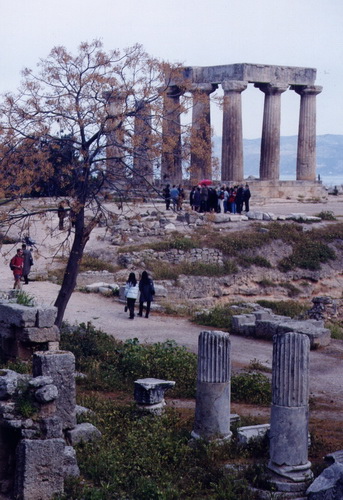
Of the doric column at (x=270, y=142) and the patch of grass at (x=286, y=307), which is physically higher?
the doric column at (x=270, y=142)

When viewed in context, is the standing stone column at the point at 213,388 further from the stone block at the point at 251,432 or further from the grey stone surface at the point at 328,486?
the grey stone surface at the point at 328,486

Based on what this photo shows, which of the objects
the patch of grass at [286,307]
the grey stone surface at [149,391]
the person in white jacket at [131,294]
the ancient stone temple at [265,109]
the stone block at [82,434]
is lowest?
the patch of grass at [286,307]

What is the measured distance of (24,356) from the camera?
16922 millimetres

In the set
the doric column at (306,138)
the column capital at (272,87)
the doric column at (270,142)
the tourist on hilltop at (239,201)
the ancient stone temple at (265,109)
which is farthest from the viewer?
the doric column at (306,138)

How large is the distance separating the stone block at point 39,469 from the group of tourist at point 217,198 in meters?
28.0

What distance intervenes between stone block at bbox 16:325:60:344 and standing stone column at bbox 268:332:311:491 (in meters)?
6.08

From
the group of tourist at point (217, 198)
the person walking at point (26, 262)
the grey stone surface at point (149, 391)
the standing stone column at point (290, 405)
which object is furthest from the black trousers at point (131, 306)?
the group of tourist at point (217, 198)

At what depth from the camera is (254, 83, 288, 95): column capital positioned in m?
47.1

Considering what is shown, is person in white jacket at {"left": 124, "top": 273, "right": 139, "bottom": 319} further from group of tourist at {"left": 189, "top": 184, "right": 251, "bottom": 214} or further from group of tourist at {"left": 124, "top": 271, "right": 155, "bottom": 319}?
group of tourist at {"left": 189, "top": 184, "right": 251, "bottom": 214}

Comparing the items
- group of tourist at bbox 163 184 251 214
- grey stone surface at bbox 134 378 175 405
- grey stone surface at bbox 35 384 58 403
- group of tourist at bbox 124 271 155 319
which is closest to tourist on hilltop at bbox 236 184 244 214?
group of tourist at bbox 163 184 251 214

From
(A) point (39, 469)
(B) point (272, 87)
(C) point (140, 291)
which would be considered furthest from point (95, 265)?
(A) point (39, 469)

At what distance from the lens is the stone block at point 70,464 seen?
11.6 meters

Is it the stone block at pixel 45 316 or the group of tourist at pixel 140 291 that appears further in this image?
the group of tourist at pixel 140 291

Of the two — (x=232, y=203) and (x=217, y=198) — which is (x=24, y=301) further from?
(x=232, y=203)
